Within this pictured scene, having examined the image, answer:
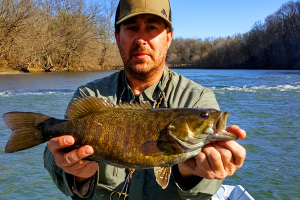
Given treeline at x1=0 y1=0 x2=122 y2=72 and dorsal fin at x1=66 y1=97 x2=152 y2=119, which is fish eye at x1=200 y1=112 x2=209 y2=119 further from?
treeline at x1=0 y1=0 x2=122 y2=72

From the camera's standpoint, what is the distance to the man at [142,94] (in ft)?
8.39

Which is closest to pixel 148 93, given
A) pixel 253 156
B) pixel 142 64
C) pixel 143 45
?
pixel 142 64

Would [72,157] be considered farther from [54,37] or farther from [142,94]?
[54,37]

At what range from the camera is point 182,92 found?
3.28 meters

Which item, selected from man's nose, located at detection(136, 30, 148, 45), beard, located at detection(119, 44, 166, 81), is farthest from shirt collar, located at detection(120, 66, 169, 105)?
man's nose, located at detection(136, 30, 148, 45)

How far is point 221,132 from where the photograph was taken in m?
2.09

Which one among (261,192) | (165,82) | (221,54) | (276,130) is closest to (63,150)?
(165,82)

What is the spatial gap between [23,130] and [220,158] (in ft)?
5.45

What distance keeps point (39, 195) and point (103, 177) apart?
10.8 feet

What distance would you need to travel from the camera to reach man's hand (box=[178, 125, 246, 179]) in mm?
2086

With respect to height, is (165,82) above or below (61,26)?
below

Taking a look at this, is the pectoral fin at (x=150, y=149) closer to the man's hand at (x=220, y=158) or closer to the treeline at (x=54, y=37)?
the man's hand at (x=220, y=158)

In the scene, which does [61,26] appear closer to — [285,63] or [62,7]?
[62,7]

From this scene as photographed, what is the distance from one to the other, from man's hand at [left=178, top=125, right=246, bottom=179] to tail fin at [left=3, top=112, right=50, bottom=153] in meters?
1.34
